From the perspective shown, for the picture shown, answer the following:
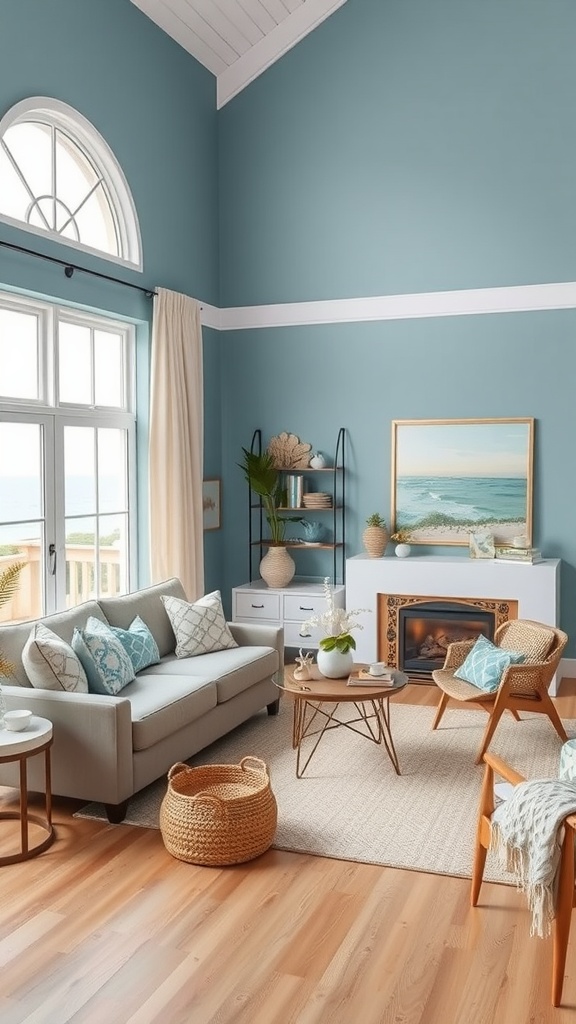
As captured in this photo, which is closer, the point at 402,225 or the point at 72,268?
the point at 72,268

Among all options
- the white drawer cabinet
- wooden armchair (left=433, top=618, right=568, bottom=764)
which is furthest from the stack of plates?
wooden armchair (left=433, top=618, right=568, bottom=764)

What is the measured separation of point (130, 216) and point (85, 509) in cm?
203

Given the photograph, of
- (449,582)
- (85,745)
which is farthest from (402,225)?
(85,745)

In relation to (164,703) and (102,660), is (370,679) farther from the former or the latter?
(102,660)

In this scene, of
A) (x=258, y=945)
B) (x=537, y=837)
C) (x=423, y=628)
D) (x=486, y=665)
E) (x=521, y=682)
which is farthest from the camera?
(x=423, y=628)

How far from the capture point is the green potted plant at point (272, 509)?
697 cm

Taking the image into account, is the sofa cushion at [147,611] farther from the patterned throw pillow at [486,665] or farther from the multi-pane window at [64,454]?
the patterned throw pillow at [486,665]

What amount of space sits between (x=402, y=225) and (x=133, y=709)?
4.45 m

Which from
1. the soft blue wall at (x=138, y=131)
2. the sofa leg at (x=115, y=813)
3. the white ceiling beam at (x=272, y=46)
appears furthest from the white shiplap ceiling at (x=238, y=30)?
the sofa leg at (x=115, y=813)

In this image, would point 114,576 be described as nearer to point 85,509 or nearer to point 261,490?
point 85,509

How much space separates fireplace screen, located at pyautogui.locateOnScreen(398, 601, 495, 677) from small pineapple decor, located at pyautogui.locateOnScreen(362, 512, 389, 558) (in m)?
0.52

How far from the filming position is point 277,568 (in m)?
6.96

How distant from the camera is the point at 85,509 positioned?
570 centimetres

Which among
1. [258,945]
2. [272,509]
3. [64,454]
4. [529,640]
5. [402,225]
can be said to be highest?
[402,225]
